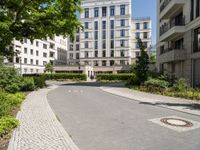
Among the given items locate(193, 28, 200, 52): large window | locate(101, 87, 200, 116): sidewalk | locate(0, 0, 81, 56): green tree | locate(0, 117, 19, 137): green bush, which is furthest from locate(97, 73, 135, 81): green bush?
locate(0, 117, 19, 137): green bush

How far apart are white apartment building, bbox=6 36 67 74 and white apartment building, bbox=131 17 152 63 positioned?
2665 centimetres

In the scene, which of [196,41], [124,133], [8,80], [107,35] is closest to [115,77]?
[196,41]

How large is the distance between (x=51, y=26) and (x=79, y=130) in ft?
22.1

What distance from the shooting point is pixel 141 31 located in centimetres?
6825

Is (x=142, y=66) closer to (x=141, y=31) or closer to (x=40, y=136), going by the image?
(x=40, y=136)

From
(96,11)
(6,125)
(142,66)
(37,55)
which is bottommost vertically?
(6,125)

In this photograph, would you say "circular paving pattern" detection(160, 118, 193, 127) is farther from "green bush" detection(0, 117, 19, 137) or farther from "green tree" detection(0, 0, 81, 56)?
"green tree" detection(0, 0, 81, 56)

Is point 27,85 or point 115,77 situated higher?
point 115,77

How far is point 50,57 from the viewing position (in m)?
68.3

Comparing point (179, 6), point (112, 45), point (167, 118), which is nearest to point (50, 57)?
point (112, 45)

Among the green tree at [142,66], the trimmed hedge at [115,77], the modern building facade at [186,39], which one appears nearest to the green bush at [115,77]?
the trimmed hedge at [115,77]

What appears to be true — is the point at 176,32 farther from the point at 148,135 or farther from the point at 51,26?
the point at 148,135

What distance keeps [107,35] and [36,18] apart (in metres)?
55.2

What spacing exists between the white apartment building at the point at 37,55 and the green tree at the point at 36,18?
34.1m
